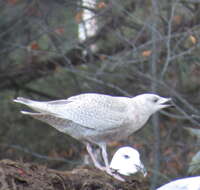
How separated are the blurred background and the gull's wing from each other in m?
1.42

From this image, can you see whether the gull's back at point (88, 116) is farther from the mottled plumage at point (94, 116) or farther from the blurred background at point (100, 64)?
the blurred background at point (100, 64)

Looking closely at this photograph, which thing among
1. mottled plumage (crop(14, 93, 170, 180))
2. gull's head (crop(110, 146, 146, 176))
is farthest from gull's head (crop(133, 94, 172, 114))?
gull's head (crop(110, 146, 146, 176))

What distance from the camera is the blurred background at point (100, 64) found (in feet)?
25.8

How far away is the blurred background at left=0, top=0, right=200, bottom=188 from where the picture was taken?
788 cm

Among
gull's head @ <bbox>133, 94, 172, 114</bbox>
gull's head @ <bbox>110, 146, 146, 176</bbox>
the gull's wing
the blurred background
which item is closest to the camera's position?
gull's head @ <bbox>110, 146, 146, 176</bbox>

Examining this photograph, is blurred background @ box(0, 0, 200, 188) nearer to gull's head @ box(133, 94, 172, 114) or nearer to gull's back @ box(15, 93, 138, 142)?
gull's head @ box(133, 94, 172, 114)

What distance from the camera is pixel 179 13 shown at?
29.0 feet

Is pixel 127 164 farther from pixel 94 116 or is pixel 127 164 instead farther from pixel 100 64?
pixel 100 64

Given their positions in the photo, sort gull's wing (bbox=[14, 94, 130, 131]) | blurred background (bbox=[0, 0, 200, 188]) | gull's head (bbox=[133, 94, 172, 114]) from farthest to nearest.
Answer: blurred background (bbox=[0, 0, 200, 188]) → gull's head (bbox=[133, 94, 172, 114]) → gull's wing (bbox=[14, 94, 130, 131])

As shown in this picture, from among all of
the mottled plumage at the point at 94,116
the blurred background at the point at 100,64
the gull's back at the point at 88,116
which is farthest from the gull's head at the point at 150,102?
the blurred background at the point at 100,64

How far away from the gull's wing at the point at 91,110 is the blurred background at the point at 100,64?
1.42m

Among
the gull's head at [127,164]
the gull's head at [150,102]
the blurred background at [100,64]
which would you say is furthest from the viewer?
the blurred background at [100,64]

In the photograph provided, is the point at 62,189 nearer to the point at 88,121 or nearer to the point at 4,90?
the point at 88,121

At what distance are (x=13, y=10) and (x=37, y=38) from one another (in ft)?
2.53
